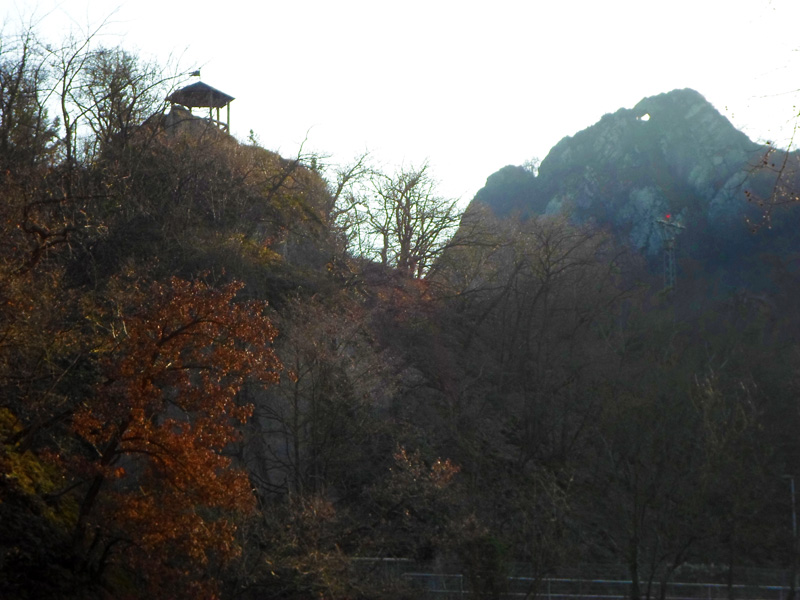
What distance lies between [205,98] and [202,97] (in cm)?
16

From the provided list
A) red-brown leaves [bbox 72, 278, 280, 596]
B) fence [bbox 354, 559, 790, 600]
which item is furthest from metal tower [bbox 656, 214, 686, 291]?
red-brown leaves [bbox 72, 278, 280, 596]

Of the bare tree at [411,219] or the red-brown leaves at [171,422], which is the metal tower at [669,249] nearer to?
the bare tree at [411,219]

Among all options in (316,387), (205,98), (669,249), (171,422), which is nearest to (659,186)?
(669,249)

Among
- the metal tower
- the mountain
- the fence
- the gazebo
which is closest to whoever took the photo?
the fence

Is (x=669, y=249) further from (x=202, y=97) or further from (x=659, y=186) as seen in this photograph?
(x=202, y=97)

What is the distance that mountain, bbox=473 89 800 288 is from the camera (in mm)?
57000

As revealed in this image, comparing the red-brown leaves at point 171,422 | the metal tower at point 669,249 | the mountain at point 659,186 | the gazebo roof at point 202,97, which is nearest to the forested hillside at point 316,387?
the red-brown leaves at point 171,422

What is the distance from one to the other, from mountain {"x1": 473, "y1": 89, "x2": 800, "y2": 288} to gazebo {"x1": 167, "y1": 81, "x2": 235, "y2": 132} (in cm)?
2485

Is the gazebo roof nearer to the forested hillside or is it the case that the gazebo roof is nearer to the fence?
the forested hillside

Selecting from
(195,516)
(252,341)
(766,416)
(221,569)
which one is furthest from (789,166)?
(766,416)

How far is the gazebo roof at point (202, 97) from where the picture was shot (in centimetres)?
3531

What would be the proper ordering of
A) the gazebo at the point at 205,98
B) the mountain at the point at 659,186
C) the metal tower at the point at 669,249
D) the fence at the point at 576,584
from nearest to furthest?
the fence at the point at 576,584 < the gazebo at the point at 205,98 < the metal tower at the point at 669,249 < the mountain at the point at 659,186

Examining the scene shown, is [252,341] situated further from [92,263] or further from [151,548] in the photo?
[92,263]

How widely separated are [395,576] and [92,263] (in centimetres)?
1187
